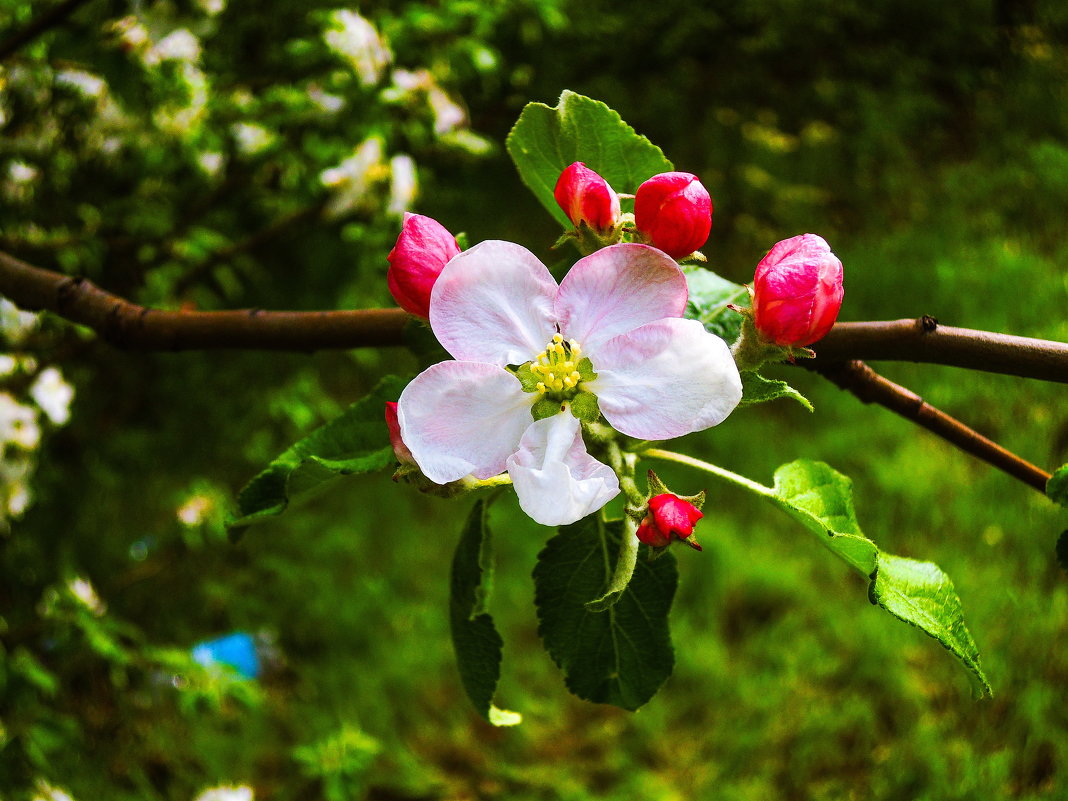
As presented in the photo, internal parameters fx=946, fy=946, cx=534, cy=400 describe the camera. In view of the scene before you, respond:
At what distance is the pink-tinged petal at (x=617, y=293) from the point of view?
0.56 metres

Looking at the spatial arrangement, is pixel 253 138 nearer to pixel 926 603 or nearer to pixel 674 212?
pixel 674 212

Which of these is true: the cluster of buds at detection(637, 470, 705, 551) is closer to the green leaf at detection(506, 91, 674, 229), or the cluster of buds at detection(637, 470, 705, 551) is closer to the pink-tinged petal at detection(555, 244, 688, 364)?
the pink-tinged petal at detection(555, 244, 688, 364)

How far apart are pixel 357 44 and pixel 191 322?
83cm

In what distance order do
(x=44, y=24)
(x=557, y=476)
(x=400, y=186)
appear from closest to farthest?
(x=557, y=476)
(x=44, y=24)
(x=400, y=186)

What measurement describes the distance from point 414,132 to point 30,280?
0.96 meters

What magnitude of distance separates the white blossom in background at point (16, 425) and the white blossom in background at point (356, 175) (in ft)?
2.00

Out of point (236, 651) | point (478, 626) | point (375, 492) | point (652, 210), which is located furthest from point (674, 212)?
point (375, 492)

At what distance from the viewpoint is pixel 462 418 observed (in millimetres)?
562

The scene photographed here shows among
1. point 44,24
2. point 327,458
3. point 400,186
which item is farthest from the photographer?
point 400,186

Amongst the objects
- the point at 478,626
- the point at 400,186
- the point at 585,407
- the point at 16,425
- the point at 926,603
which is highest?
the point at 585,407

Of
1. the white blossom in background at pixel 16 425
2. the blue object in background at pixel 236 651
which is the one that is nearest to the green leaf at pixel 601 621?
the white blossom in background at pixel 16 425

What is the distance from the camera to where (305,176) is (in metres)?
1.70

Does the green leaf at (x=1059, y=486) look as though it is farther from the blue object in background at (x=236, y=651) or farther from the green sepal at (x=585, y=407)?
the blue object in background at (x=236, y=651)

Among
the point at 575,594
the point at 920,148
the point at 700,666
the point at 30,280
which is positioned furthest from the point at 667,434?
the point at 920,148
